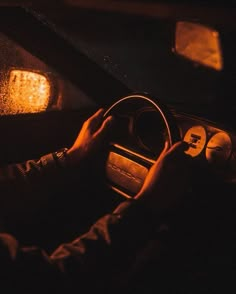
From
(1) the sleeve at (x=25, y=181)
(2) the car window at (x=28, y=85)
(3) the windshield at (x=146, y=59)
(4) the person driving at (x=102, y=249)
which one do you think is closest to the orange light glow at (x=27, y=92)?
(2) the car window at (x=28, y=85)

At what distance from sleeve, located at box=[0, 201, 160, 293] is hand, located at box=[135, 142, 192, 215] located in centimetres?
7

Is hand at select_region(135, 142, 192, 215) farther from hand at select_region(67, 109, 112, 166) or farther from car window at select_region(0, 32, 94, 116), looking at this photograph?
car window at select_region(0, 32, 94, 116)

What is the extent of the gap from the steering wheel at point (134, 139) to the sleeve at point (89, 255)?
400mm

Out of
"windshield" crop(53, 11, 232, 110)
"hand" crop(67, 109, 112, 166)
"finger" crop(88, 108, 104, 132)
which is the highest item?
"windshield" crop(53, 11, 232, 110)

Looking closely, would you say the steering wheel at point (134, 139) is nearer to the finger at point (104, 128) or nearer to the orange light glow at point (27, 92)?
the finger at point (104, 128)

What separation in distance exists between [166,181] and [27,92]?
138cm

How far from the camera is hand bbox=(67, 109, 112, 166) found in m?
2.12

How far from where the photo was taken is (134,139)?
2.20 metres

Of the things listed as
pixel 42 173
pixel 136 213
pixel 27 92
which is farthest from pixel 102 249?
pixel 27 92

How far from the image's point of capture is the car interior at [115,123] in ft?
6.25

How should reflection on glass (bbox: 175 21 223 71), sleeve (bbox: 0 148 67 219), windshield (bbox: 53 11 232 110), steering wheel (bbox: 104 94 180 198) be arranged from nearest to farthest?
steering wheel (bbox: 104 94 180 198) < sleeve (bbox: 0 148 67 219) < reflection on glass (bbox: 175 21 223 71) < windshield (bbox: 53 11 232 110)

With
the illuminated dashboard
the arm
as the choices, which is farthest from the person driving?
the arm

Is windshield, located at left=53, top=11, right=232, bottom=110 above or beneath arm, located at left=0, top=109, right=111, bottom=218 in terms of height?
above

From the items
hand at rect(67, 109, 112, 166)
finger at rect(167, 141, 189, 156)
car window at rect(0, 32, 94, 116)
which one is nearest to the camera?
finger at rect(167, 141, 189, 156)
